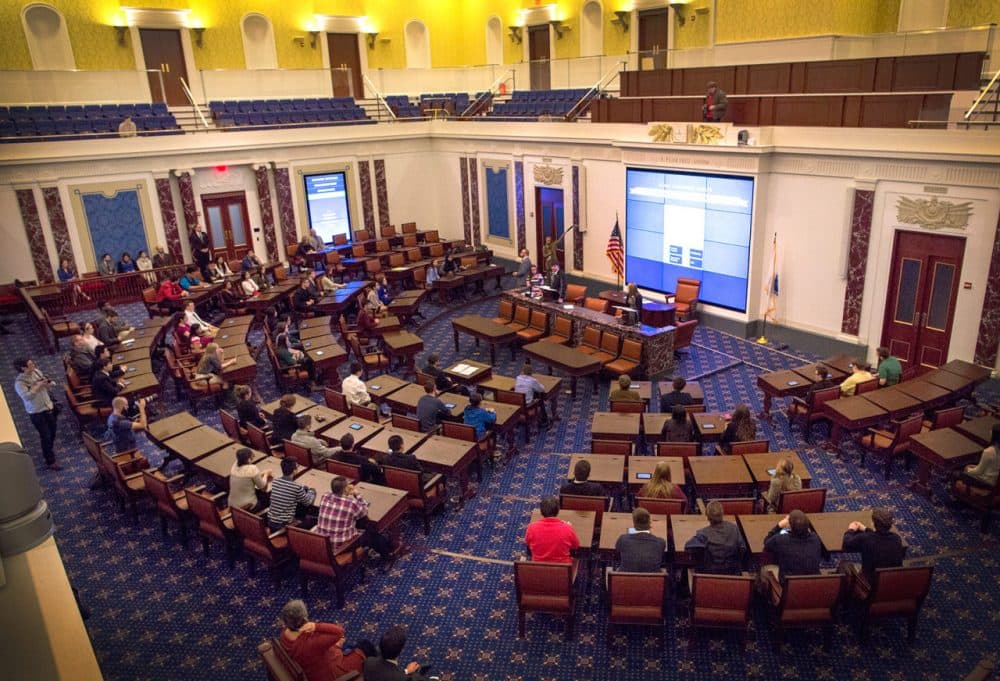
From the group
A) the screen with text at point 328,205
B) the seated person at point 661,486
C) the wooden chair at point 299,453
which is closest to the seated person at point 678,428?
the seated person at point 661,486

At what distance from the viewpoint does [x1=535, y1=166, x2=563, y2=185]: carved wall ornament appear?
19.0 meters

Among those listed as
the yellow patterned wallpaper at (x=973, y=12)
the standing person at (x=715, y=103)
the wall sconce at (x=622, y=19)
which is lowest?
the standing person at (x=715, y=103)

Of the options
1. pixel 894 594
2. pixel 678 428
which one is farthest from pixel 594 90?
pixel 894 594

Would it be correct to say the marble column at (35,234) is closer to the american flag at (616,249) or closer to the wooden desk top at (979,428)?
the american flag at (616,249)

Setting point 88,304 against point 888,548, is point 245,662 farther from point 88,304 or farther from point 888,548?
point 88,304

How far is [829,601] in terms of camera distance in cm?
620

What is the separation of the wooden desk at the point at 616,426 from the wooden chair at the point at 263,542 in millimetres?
4090

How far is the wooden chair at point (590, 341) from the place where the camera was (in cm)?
1331

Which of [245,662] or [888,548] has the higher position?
[888,548]

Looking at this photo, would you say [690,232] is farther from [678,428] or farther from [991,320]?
[678,428]

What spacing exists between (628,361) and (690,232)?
4426mm

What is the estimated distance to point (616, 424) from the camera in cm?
970

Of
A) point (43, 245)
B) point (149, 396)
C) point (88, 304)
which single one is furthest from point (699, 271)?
point (43, 245)

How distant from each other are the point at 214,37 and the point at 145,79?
267cm
